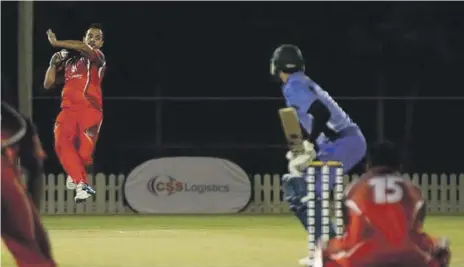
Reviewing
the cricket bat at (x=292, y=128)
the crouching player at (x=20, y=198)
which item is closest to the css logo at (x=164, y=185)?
the cricket bat at (x=292, y=128)

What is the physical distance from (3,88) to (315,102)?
9.32 feet

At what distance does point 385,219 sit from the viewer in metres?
7.04

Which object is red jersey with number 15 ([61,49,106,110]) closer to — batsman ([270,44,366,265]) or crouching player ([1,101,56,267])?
batsman ([270,44,366,265])

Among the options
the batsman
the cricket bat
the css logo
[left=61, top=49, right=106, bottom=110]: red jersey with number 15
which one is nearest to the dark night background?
the css logo

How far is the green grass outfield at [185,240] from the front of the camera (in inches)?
406

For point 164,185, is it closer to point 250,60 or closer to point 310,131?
point 250,60

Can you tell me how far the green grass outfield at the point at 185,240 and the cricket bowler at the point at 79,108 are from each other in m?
0.77

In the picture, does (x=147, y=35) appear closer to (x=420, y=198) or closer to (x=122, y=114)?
(x=122, y=114)

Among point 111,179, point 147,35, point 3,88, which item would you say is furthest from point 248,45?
point 3,88

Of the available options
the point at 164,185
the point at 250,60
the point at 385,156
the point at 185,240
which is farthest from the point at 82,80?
the point at 250,60

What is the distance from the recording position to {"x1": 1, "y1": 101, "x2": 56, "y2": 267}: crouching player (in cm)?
663

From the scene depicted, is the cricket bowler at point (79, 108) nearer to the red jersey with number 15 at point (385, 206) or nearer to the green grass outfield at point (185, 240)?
the green grass outfield at point (185, 240)

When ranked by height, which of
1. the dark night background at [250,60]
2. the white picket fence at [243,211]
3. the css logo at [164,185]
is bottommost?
the white picket fence at [243,211]

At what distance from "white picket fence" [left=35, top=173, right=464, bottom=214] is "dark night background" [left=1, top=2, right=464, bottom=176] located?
343 centimetres
